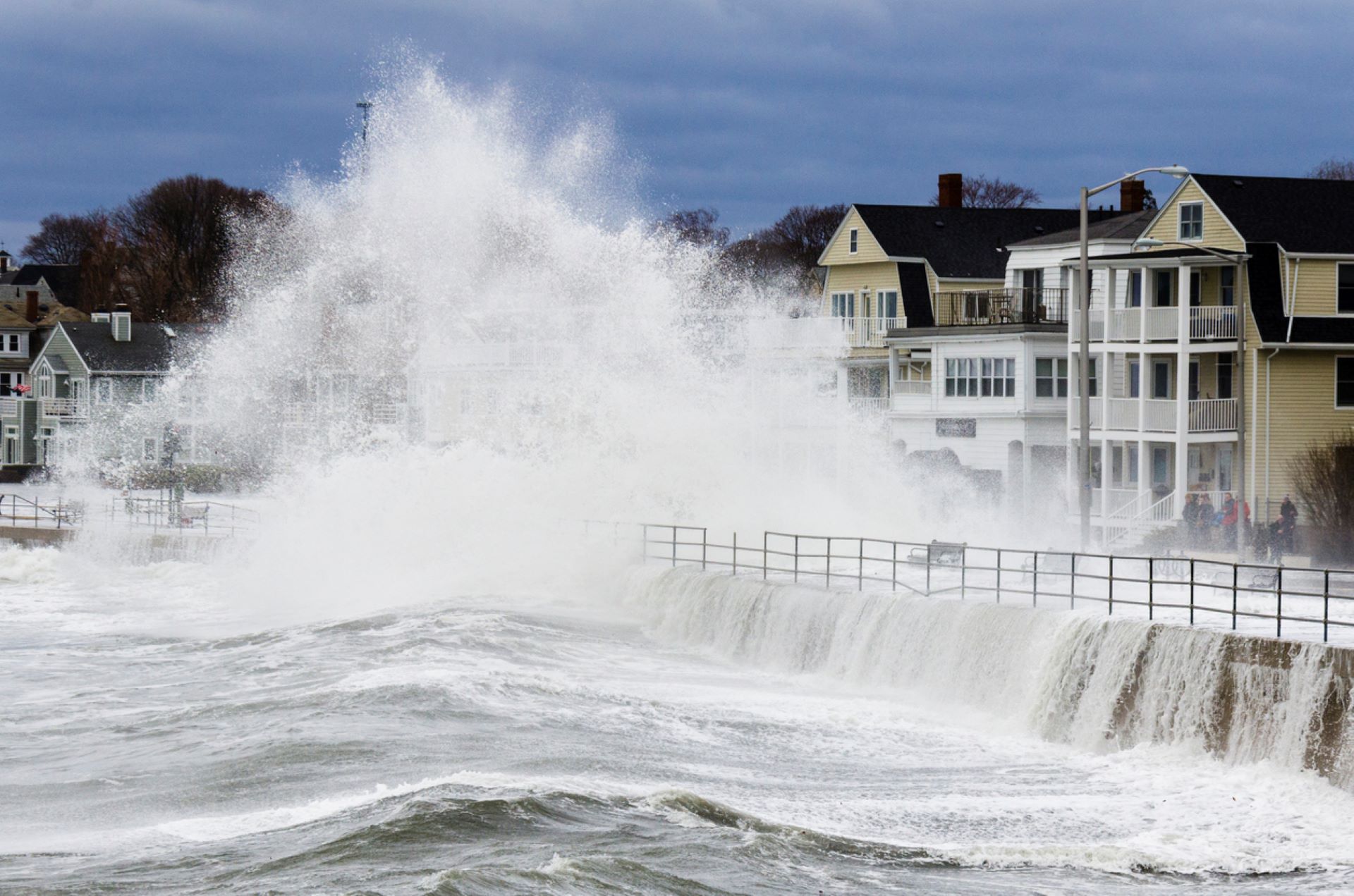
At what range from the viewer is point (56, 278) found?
5448 inches

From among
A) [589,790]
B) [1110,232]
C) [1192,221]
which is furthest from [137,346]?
[589,790]

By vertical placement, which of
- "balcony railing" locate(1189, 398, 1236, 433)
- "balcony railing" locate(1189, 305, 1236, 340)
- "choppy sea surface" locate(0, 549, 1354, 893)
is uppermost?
"balcony railing" locate(1189, 305, 1236, 340)

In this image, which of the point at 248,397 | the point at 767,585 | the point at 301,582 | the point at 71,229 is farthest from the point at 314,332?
the point at 71,229

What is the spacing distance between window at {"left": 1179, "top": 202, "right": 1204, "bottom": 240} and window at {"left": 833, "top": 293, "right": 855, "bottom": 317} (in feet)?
47.8

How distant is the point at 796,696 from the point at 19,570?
30172 mm

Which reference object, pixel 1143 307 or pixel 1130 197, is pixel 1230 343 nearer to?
pixel 1143 307

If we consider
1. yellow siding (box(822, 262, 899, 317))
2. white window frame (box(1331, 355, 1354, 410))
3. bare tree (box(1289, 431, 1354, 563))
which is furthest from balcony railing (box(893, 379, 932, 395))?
bare tree (box(1289, 431, 1354, 563))

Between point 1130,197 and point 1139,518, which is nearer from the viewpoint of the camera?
point 1139,518

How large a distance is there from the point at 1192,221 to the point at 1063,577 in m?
16.5

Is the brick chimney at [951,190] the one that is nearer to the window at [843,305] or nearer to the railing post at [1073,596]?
the window at [843,305]

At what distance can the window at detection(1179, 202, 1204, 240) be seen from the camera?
135 ft

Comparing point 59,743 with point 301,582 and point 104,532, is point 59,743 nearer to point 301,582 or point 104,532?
point 301,582

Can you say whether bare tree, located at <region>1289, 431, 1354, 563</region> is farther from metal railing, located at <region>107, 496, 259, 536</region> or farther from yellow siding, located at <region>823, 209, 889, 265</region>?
metal railing, located at <region>107, 496, 259, 536</region>

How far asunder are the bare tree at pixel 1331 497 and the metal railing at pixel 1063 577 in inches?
213
